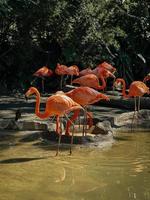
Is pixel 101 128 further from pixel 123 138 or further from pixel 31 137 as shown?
pixel 31 137

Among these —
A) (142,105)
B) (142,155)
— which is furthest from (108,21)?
(142,155)

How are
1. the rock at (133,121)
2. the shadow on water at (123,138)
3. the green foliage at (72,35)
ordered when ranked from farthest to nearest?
the green foliage at (72,35)
the rock at (133,121)
the shadow on water at (123,138)

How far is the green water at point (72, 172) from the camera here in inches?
206

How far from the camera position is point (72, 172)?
6.15 metres

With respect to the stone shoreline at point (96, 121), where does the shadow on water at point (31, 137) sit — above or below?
below

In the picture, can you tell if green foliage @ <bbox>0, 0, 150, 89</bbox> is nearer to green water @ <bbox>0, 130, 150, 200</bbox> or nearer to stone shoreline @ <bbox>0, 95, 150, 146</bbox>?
stone shoreline @ <bbox>0, 95, 150, 146</bbox>

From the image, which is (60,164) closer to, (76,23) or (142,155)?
(142,155)

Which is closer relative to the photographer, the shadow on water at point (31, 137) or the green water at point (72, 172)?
the green water at point (72, 172)

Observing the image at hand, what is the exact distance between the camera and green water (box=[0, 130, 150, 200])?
5238 millimetres

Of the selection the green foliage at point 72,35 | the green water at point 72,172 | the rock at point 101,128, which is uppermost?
the green foliage at point 72,35

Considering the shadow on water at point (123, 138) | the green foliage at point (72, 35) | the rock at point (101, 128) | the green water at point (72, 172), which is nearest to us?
the green water at point (72, 172)

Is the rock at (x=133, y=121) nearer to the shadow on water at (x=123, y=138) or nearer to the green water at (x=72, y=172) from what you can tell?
the shadow on water at (x=123, y=138)

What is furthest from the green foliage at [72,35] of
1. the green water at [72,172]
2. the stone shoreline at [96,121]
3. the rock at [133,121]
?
the green water at [72,172]

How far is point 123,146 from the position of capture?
25.9 ft
